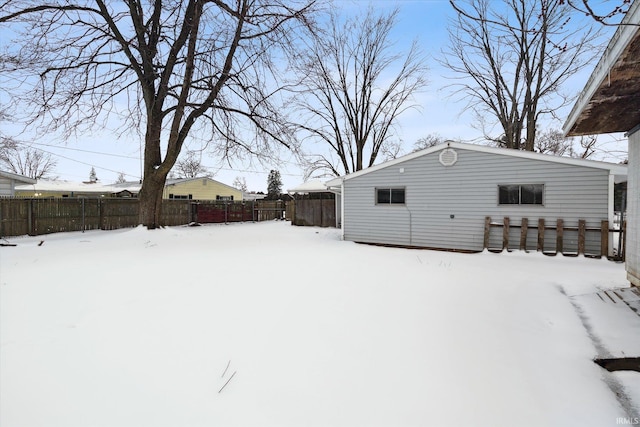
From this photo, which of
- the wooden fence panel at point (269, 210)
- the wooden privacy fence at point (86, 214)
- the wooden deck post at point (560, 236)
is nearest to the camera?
the wooden deck post at point (560, 236)

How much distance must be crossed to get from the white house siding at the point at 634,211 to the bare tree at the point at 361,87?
56.0 feet

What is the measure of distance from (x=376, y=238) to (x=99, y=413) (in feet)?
31.7

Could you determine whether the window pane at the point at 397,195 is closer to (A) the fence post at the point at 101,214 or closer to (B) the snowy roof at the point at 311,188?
(B) the snowy roof at the point at 311,188

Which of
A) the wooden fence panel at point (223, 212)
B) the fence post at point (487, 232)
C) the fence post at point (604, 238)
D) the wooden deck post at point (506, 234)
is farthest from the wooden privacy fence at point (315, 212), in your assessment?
the fence post at point (604, 238)

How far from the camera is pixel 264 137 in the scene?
1223 centimetres

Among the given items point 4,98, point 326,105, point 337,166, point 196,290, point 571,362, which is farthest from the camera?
point 337,166

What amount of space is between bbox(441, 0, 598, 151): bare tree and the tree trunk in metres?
14.4

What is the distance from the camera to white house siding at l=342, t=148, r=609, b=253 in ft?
26.8

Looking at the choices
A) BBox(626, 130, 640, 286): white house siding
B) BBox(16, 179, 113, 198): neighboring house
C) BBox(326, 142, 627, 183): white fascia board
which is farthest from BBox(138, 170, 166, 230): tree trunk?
BBox(16, 179, 113, 198): neighboring house

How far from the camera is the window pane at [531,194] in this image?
8609 millimetres

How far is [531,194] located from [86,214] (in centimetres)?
1683

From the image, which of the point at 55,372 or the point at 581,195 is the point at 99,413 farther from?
the point at 581,195

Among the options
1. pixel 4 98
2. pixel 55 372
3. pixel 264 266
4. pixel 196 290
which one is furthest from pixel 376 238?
pixel 4 98

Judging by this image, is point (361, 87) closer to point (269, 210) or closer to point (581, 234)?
point (269, 210)
